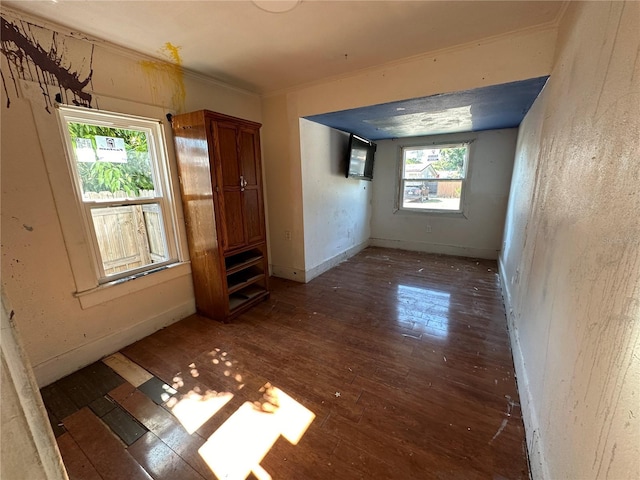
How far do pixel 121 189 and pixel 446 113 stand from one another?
3.42 metres

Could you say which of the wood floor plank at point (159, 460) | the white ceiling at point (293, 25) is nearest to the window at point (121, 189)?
the white ceiling at point (293, 25)

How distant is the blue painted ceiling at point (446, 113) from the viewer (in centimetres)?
236

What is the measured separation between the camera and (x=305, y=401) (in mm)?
1704

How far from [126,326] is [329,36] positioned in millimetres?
2850

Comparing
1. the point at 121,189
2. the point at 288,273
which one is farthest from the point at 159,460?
the point at 288,273

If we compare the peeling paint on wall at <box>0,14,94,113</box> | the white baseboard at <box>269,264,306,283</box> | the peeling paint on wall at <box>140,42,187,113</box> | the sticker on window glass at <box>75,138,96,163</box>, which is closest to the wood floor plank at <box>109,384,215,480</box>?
the sticker on window glass at <box>75,138,96,163</box>

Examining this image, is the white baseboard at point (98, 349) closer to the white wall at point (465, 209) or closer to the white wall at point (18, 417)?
the white wall at point (18, 417)

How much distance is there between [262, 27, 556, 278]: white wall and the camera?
6.55 feet

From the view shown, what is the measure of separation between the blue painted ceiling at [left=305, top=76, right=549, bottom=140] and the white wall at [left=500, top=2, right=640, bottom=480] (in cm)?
68

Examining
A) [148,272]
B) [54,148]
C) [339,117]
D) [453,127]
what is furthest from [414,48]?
[148,272]

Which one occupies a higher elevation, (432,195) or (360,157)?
(360,157)

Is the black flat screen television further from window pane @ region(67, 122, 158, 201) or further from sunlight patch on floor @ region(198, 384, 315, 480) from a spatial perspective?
sunlight patch on floor @ region(198, 384, 315, 480)

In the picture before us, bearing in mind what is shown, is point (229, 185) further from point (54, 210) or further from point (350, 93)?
point (350, 93)

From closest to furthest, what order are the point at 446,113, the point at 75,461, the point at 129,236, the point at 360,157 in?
the point at 75,461
the point at 129,236
the point at 446,113
the point at 360,157
